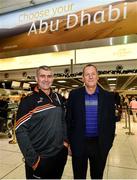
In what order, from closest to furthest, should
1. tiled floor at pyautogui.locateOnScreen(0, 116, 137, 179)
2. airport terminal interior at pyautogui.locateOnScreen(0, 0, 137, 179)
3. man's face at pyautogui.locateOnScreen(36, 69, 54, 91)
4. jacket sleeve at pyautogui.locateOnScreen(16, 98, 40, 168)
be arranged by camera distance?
1. jacket sleeve at pyautogui.locateOnScreen(16, 98, 40, 168)
2. man's face at pyautogui.locateOnScreen(36, 69, 54, 91)
3. airport terminal interior at pyautogui.locateOnScreen(0, 0, 137, 179)
4. tiled floor at pyautogui.locateOnScreen(0, 116, 137, 179)

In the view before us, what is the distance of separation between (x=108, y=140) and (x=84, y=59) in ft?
7.98

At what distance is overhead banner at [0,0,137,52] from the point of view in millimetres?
1757

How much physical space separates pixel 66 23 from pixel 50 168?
1.35 meters

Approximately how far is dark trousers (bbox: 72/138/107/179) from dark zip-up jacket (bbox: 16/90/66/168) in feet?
1.06

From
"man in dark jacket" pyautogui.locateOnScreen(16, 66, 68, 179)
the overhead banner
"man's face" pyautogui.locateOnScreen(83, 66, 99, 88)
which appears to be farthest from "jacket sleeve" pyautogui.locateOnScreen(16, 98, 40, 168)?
the overhead banner

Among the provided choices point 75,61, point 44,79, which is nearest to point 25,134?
point 44,79

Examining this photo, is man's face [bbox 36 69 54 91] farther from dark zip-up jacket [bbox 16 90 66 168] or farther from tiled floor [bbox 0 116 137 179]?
tiled floor [bbox 0 116 137 179]

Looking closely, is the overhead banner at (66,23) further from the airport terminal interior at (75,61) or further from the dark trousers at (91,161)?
the dark trousers at (91,161)

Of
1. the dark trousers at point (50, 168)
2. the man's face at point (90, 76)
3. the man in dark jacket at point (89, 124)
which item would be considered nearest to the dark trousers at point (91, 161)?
the man in dark jacket at point (89, 124)

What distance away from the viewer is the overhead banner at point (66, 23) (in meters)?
1.76

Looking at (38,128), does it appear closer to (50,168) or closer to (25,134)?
(25,134)

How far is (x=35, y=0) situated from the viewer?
8.09 ft

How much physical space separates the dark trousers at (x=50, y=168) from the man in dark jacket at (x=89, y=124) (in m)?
0.21

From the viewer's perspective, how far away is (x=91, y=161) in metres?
1.84
